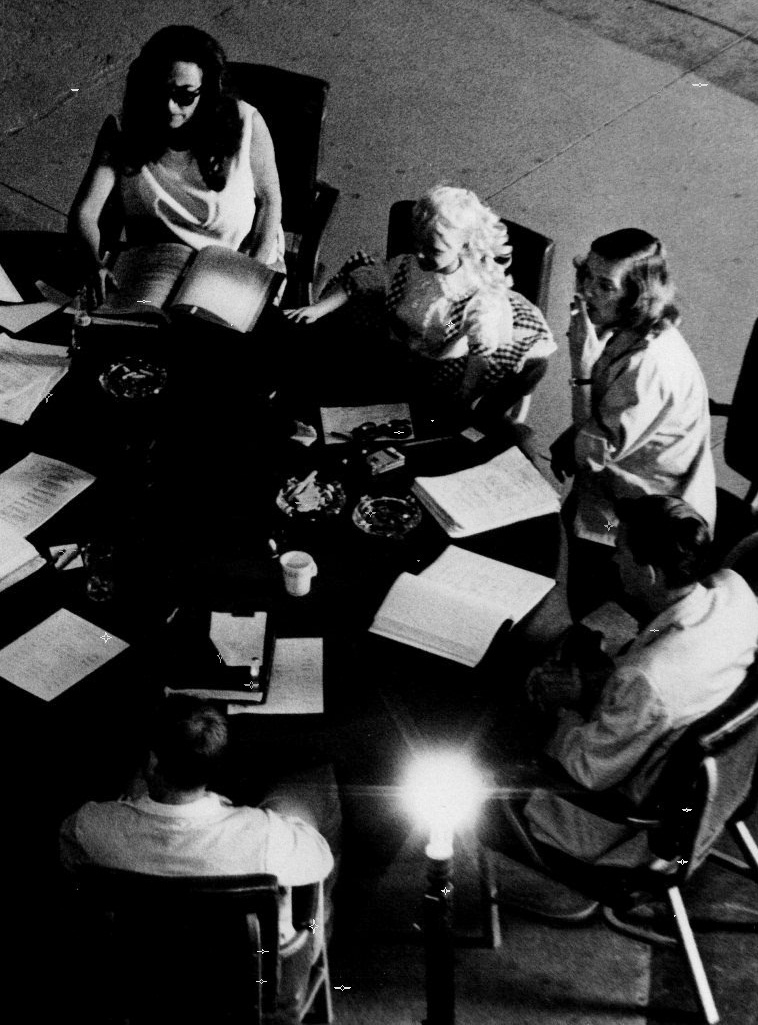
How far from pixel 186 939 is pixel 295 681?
0.75 meters

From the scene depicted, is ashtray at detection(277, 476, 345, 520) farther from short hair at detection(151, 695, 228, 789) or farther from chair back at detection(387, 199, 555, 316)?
chair back at detection(387, 199, 555, 316)

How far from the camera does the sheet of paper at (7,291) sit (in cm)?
380

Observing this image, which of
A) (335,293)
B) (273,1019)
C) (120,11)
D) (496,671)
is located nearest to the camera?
(273,1019)

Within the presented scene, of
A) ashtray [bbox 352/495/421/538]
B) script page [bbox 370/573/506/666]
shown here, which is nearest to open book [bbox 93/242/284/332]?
ashtray [bbox 352/495/421/538]

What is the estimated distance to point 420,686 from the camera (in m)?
2.81

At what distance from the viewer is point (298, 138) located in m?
4.41

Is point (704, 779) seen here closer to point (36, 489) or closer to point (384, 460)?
point (384, 460)

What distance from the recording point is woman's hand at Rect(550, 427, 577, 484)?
144 inches

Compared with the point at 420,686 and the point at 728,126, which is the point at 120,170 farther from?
the point at 728,126

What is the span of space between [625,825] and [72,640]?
1.40 m

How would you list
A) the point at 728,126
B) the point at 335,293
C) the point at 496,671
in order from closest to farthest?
the point at 496,671 < the point at 335,293 < the point at 728,126

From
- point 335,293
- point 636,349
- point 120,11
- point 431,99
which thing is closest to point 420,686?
point 636,349

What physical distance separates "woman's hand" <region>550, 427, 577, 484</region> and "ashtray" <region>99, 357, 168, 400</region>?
126 cm

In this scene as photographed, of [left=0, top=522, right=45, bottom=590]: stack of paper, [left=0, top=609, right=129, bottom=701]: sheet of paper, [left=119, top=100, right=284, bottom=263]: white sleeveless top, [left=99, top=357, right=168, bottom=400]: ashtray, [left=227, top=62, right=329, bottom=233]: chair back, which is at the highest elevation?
[left=227, top=62, right=329, bottom=233]: chair back
